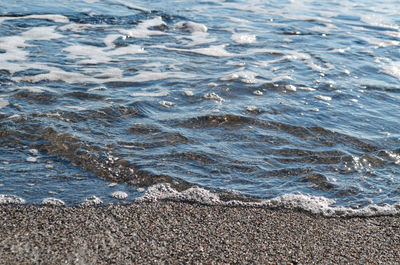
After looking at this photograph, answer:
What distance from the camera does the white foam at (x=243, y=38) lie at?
8.78m

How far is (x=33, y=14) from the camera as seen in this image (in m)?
9.60

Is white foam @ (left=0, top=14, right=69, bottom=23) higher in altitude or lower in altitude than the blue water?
higher

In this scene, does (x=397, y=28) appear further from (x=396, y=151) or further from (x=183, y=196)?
(x=183, y=196)

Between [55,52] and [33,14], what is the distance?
9.43 ft

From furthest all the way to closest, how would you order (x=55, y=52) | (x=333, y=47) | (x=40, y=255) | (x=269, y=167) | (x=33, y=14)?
(x=33, y=14), (x=333, y=47), (x=55, y=52), (x=269, y=167), (x=40, y=255)

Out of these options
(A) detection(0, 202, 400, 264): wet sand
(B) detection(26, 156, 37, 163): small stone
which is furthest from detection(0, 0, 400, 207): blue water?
(A) detection(0, 202, 400, 264): wet sand

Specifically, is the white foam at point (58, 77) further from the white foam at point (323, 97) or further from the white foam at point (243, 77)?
the white foam at point (323, 97)

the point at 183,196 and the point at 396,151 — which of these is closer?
the point at 183,196

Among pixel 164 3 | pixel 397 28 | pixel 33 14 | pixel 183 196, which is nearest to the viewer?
pixel 183 196

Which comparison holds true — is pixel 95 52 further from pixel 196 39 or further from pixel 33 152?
pixel 33 152

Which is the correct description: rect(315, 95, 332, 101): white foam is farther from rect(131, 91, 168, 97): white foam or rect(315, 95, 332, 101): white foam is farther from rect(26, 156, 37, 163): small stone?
rect(26, 156, 37, 163): small stone

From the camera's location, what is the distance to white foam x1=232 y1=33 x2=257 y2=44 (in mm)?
8780

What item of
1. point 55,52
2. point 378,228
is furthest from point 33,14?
point 378,228

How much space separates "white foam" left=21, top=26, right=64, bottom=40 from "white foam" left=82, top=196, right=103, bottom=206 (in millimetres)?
5363
